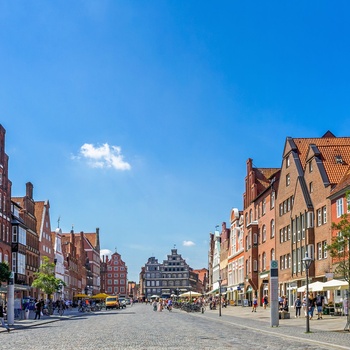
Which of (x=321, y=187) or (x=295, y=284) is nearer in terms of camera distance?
(x=321, y=187)

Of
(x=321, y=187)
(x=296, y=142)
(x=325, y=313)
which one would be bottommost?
(x=325, y=313)

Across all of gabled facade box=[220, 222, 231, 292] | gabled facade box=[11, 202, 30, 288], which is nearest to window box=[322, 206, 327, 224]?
gabled facade box=[11, 202, 30, 288]

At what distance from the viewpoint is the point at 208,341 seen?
2559cm

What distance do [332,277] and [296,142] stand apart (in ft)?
71.7

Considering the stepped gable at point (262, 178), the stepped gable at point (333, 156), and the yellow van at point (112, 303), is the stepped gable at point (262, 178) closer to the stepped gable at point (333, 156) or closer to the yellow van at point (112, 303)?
the stepped gable at point (333, 156)

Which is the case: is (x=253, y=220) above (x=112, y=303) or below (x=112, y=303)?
above

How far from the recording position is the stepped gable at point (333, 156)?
5945 centimetres

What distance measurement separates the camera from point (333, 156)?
61688mm

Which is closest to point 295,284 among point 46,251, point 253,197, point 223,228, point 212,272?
point 253,197

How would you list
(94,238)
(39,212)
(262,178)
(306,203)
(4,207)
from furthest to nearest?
1. (94,238)
2. (39,212)
3. (262,178)
4. (4,207)
5. (306,203)

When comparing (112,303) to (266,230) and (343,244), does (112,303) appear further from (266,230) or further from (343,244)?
(343,244)

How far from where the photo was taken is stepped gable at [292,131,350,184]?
195 feet

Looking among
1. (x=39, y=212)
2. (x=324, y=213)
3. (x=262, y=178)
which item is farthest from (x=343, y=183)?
(x=39, y=212)

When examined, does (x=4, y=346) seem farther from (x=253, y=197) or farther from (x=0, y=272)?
(x=253, y=197)
